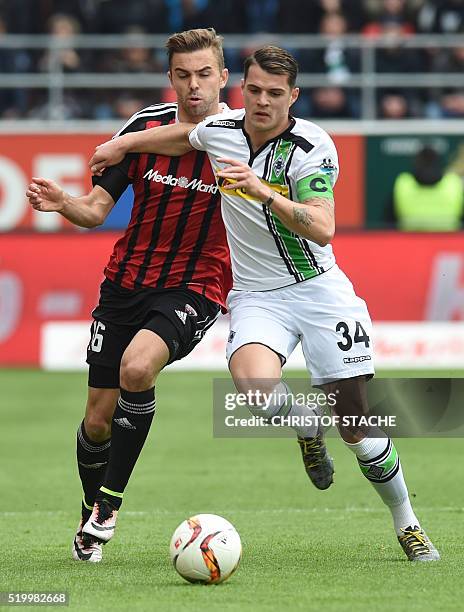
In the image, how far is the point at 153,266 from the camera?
279 inches

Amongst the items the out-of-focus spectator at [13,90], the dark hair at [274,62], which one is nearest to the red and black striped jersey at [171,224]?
the dark hair at [274,62]

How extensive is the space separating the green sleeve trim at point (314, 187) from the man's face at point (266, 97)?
0.35 m

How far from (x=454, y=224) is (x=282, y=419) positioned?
1093 cm

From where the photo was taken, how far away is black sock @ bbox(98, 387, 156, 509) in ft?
22.0

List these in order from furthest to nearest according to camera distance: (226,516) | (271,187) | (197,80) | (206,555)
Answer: (226,516), (197,80), (271,187), (206,555)

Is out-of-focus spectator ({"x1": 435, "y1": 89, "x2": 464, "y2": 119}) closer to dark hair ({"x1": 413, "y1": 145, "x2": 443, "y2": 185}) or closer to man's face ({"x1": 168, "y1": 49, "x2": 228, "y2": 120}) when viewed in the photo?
dark hair ({"x1": 413, "y1": 145, "x2": 443, "y2": 185})

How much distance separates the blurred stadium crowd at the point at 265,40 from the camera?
18.9 m

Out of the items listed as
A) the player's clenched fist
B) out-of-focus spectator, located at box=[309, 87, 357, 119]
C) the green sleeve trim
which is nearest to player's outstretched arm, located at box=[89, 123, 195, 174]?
the player's clenched fist

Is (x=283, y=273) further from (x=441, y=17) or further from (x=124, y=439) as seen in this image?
(x=441, y=17)

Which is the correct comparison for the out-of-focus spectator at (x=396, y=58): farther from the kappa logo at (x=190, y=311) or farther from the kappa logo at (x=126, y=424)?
the kappa logo at (x=126, y=424)

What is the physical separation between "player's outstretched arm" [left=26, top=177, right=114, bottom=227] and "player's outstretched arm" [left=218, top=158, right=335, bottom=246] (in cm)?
101

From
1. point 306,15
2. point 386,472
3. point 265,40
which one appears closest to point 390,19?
point 306,15

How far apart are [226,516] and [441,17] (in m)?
12.7

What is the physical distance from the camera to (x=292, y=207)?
623 centimetres
